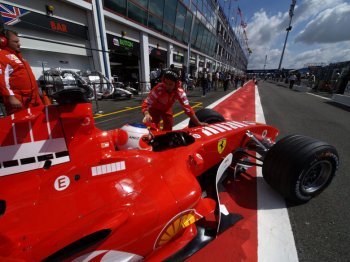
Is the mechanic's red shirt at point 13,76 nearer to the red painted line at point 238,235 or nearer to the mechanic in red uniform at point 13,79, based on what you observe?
Answer: the mechanic in red uniform at point 13,79

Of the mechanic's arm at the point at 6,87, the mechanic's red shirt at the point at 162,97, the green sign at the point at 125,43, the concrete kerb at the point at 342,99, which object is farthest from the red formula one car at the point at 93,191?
the green sign at the point at 125,43

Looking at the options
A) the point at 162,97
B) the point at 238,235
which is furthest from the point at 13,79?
the point at 238,235

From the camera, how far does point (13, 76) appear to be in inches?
105

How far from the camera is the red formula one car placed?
112 cm

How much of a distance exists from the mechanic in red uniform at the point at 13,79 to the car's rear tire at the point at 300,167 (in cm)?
335

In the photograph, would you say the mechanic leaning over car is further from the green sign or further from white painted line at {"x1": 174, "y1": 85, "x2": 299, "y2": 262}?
the green sign

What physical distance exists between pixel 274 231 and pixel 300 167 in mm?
667

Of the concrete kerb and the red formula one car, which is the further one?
the concrete kerb

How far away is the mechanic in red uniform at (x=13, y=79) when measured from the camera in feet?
8.41

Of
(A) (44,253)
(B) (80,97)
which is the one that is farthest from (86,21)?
(A) (44,253)

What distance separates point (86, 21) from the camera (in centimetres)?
1050

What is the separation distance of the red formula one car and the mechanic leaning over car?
3.24ft

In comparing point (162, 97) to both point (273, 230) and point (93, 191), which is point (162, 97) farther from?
point (273, 230)

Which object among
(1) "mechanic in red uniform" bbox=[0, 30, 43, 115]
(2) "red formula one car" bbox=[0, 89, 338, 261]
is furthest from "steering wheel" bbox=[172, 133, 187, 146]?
(1) "mechanic in red uniform" bbox=[0, 30, 43, 115]
